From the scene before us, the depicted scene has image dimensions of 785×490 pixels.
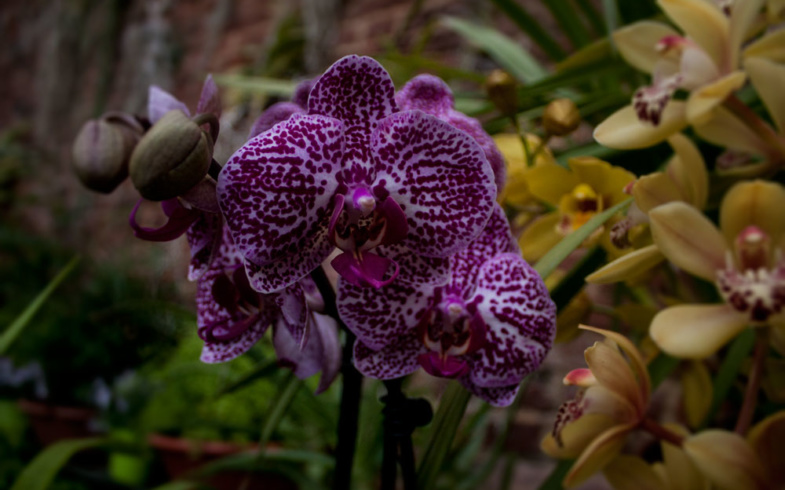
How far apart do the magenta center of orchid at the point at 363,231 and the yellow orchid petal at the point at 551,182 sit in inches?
5.7

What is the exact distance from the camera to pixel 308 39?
1480 mm

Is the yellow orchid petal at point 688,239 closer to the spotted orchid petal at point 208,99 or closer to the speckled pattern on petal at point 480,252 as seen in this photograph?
the speckled pattern on petal at point 480,252

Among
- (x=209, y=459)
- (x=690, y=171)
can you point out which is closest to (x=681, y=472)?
(x=690, y=171)

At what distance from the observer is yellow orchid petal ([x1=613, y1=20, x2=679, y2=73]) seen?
0.30m

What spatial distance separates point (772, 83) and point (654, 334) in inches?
4.5

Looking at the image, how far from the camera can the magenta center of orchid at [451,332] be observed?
0.92 ft

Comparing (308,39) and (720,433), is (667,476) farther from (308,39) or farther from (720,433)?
(308,39)

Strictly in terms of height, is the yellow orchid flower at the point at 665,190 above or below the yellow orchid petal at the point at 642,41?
below

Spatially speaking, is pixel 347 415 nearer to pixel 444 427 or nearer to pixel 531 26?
pixel 444 427

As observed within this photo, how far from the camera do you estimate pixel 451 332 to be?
29 centimetres

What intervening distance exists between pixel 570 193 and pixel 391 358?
18cm

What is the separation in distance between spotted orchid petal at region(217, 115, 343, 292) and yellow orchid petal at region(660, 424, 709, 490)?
171 millimetres

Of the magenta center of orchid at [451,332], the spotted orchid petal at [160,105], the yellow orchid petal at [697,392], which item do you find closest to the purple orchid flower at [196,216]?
the spotted orchid petal at [160,105]

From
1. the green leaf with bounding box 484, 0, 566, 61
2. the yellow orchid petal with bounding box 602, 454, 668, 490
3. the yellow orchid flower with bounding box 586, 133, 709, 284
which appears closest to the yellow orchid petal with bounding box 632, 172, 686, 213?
the yellow orchid flower with bounding box 586, 133, 709, 284
